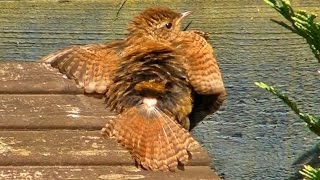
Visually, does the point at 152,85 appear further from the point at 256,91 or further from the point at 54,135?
the point at 256,91

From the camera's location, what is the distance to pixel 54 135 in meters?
3.48

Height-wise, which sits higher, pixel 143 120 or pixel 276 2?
pixel 276 2

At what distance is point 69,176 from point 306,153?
1174 millimetres

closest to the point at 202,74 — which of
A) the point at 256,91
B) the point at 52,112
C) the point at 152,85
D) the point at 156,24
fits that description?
the point at 152,85

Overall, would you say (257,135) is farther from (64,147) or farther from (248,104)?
Result: (64,147)

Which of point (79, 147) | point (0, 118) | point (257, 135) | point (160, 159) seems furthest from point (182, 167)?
point (257, 135)

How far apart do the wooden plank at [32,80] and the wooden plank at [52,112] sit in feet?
0.06

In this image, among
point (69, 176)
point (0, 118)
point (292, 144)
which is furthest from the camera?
point (292, 144)

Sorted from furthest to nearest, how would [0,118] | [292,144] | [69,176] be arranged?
[292,144], [0,118], [69,176]

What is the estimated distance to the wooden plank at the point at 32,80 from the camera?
12.0ft

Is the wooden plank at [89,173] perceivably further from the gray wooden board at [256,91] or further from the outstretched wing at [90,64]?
the gray wooden board at [256,91]

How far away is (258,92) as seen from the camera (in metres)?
4.25

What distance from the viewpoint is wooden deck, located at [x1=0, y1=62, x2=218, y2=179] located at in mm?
3350

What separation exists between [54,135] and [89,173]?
0.20m
